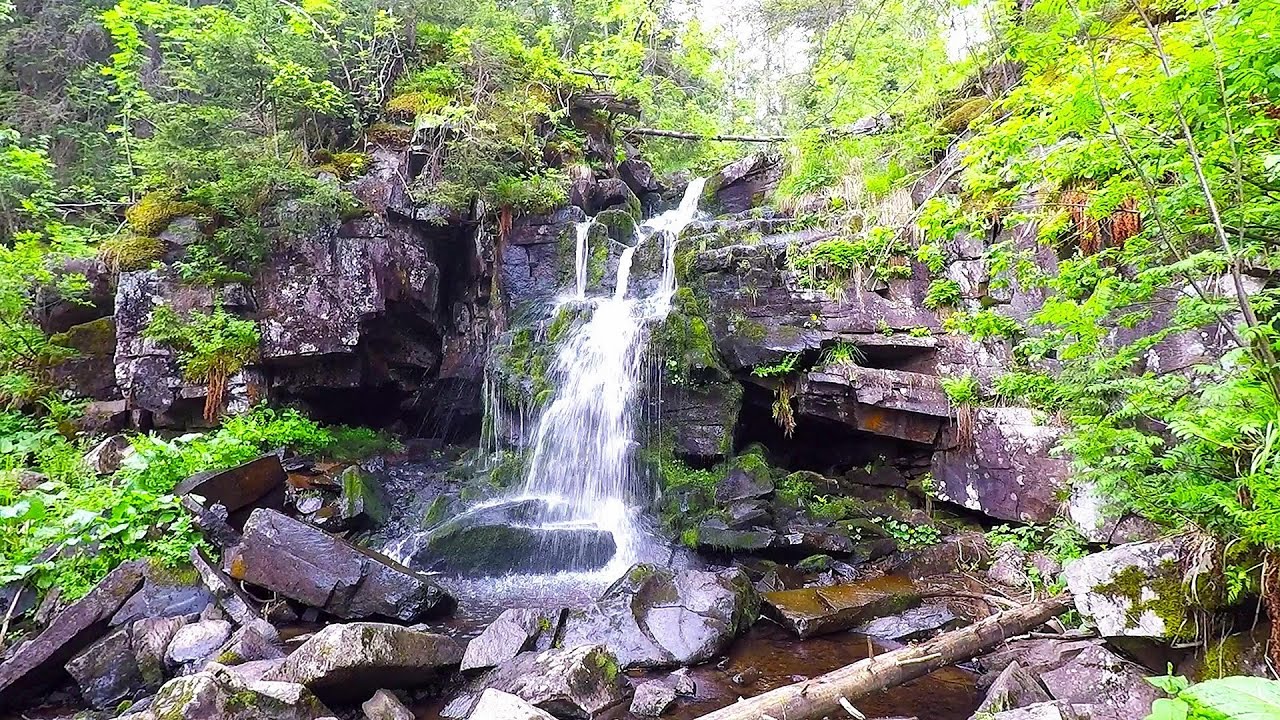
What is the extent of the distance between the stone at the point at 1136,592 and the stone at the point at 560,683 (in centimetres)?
321

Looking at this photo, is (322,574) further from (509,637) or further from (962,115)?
(962,115)

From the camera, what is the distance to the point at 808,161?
36.9ft

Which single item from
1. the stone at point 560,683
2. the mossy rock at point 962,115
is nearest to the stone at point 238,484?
the stone at point 560,683

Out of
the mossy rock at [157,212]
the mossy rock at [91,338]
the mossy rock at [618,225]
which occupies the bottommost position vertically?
the mossy rock at [91,338]

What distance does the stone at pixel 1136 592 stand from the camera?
3330 mm

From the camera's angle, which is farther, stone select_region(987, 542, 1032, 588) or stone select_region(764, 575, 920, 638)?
stone select_region(987, 542, 1032, 588)

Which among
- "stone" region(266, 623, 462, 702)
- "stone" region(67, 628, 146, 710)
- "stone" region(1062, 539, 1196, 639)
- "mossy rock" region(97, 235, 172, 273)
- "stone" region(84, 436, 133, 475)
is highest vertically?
"mossy rock" region(97, 235, 172, 273)

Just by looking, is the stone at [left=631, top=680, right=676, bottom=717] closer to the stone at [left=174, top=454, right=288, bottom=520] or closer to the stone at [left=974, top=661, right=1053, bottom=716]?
the stone at [left=974, top=661, right=1053, bottom=716]

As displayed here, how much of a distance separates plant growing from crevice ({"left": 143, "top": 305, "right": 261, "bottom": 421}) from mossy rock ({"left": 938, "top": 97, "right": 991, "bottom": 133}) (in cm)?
1189

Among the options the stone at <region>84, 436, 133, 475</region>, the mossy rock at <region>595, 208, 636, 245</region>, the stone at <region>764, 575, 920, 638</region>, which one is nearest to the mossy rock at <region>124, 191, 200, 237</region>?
the stone at <region>84, 436, 133, 475</region>

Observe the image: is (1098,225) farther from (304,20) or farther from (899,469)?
(304,20)

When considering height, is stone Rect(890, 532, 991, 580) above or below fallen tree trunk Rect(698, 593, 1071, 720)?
below

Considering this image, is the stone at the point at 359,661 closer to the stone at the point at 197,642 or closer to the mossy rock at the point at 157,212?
the stone at the point at 197,642

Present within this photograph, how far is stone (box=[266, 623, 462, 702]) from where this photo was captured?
13.5 feet
